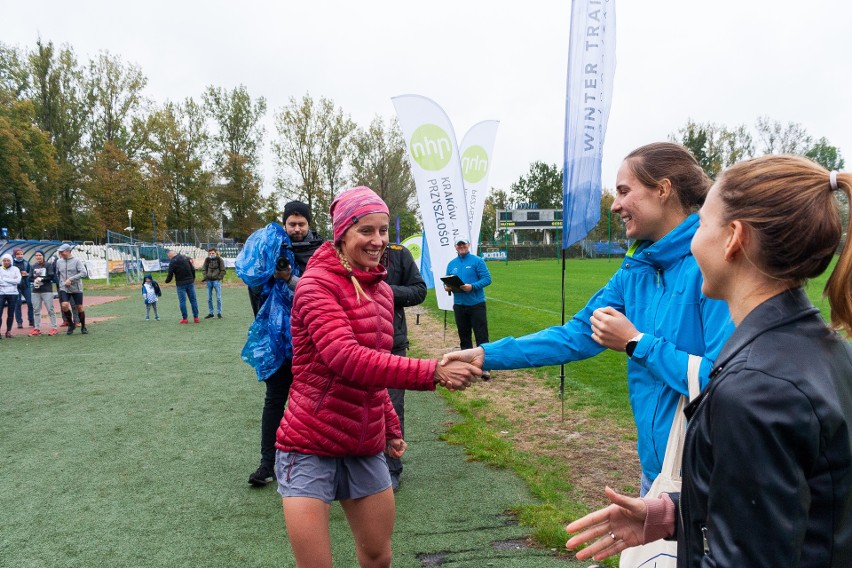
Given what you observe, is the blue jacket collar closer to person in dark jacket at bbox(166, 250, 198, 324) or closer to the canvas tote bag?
the canvas tote bag

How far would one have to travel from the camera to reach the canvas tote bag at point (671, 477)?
6.05 ft

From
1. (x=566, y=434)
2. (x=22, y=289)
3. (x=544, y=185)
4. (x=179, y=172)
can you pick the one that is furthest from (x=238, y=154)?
(x=544, y=185)

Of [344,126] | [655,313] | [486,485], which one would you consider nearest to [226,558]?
[486,485]

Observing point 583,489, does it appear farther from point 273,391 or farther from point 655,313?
point 655,313

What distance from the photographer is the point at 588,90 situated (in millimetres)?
5906

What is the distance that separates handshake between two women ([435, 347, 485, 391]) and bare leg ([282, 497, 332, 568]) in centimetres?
73

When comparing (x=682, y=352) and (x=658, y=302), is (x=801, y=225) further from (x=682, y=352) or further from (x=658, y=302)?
(x=658, y=302)

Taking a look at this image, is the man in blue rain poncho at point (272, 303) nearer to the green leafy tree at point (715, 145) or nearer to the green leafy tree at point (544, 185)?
the green leafy tree at point (715, 145)

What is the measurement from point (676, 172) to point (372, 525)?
6.49 ft

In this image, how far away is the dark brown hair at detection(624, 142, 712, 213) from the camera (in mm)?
2230

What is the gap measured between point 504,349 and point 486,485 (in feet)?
8.04

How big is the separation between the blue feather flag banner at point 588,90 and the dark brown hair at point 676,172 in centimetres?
379

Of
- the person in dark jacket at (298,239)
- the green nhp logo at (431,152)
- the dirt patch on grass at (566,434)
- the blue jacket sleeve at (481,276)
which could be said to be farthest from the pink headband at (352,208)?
the green nhp logo at (431,152)

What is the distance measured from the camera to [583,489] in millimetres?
4582
